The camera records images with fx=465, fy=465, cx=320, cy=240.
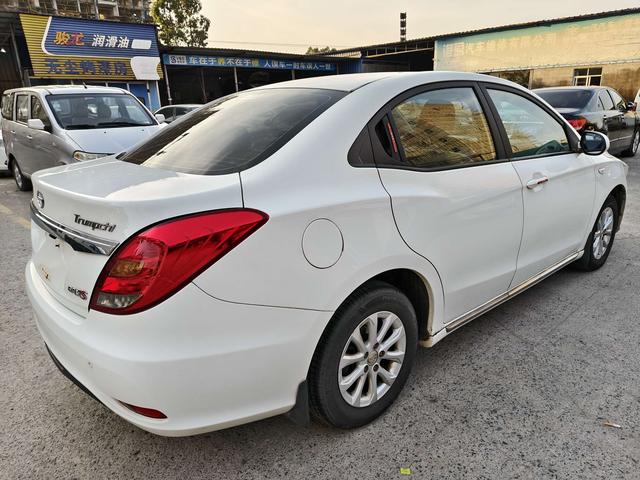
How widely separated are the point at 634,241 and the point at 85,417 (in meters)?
5.31

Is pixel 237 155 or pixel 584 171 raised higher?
pixel 237 155

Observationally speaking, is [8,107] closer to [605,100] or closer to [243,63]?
[605,100]

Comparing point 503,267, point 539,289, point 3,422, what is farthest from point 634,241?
point 3,422

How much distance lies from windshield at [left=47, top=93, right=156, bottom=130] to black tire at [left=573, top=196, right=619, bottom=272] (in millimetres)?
6368

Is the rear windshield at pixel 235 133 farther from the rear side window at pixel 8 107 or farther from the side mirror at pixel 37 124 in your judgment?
the rear side window at pixel 8 107

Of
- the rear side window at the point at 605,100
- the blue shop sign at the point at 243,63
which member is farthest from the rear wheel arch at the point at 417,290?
the blue shop sign at the point at 243,63

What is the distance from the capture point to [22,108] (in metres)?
7.78

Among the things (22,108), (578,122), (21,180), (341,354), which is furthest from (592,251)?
(21,180)

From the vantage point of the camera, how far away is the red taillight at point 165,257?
1560 millimetres

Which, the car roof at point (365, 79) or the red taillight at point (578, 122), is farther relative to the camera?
the red taillight at point (578, 122)

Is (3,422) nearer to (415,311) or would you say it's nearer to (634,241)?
(415,311)

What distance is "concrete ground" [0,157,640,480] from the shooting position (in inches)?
Answer: 78.5

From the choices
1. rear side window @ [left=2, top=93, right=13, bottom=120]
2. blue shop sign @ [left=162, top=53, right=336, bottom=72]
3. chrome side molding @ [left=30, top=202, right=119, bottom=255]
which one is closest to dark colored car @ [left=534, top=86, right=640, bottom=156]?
chrome side molding @ [left=30, top=202, right=119, bottom=255]

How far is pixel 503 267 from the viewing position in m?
2.80
